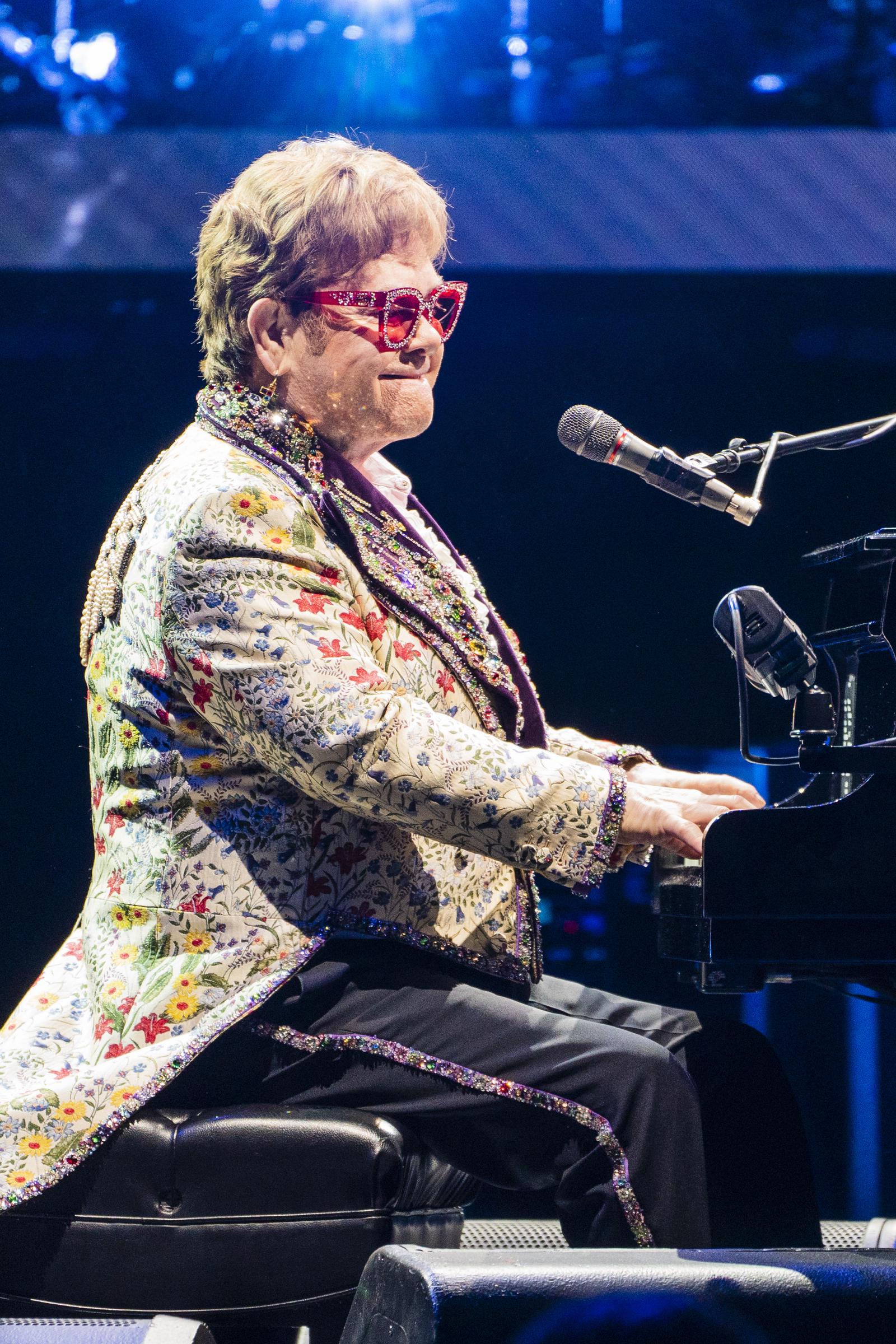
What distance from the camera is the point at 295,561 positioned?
62.7 inches

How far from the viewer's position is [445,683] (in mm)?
1740

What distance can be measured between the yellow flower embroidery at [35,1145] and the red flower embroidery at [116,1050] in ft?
0.40

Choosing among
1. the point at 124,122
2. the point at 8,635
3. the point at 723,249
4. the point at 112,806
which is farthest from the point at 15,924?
the point at 723,249

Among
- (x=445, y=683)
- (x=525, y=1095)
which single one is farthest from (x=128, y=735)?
(x=525, y=1095)

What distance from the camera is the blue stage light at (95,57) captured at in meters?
2.76

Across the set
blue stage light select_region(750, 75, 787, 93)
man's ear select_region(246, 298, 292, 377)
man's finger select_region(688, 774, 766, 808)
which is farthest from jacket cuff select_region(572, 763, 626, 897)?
blue stage light select_region(750, 75, 787, 93)

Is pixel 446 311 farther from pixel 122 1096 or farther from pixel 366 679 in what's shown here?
pixel 122 1096

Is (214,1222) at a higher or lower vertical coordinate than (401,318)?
lower

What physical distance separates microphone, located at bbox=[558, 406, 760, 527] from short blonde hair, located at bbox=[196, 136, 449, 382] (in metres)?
0.38

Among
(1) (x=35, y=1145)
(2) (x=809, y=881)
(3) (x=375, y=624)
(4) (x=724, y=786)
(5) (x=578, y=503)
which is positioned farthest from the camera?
(5) (x=578, y=503)

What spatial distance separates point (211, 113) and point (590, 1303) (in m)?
2.51

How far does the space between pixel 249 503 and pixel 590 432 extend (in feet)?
1.50

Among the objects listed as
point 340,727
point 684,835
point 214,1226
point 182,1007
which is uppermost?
point 340,727

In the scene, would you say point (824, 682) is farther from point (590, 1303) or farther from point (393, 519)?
point (590, 1303)
